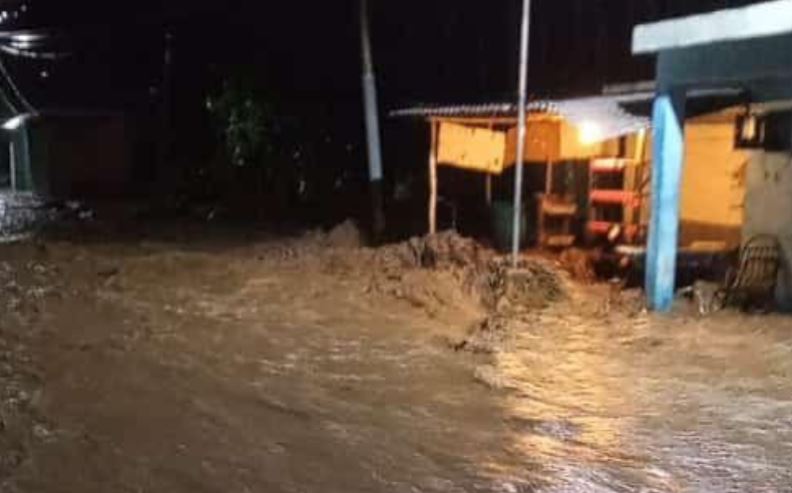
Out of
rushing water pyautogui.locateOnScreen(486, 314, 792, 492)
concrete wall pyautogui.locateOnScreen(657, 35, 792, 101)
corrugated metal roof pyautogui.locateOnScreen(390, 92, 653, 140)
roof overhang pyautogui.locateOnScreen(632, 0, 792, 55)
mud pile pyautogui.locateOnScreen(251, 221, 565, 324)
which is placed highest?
roof overhang pyautogui.locateOnScreen(632, 0, 792, 55)

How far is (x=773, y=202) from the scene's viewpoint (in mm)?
11914

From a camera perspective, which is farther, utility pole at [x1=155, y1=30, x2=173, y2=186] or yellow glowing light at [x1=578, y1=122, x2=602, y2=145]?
utility pole at [x1=155, y1=30, x2=173, y2=186]

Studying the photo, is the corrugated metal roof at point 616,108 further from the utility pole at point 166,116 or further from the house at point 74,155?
the house at point 74,155

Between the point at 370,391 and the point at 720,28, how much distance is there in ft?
17.9

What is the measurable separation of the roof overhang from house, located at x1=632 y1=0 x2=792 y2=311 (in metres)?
0.02

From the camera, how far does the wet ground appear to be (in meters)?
6.29

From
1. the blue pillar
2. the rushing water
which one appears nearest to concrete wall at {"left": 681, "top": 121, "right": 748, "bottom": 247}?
the blue pillar

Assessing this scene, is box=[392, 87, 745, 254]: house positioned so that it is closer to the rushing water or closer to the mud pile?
the mud pile

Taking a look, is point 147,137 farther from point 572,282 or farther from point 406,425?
point 406,425

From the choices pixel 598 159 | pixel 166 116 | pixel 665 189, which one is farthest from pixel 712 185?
pixel 166 116

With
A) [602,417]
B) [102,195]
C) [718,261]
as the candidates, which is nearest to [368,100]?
[718,261]

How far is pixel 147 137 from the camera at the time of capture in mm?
37750

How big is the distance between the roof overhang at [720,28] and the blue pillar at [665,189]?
71 centimetres

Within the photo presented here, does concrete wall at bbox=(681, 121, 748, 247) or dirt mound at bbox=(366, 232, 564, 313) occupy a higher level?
concrete wall at bbox=(681, 121, 748, 247)
